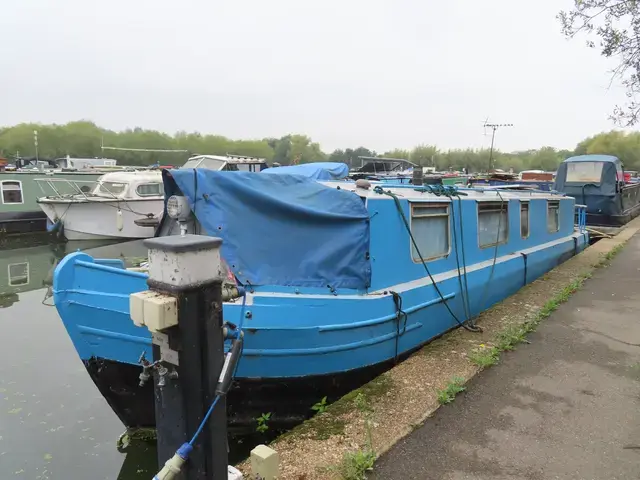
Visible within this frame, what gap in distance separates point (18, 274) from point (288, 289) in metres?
12.6

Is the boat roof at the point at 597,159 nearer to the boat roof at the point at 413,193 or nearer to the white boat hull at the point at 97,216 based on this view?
the boat roof at the point at 413,193

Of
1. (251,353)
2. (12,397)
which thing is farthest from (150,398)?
(12,397)

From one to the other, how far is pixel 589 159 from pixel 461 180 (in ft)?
23.6

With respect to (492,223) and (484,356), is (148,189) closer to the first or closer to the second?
(492,223)

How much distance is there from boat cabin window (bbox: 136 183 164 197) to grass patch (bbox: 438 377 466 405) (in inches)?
667

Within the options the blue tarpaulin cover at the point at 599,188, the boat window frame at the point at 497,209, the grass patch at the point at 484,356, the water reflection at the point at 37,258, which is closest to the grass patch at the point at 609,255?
the boat window frame at the point at 497,209

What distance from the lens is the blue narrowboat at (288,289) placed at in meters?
4.27

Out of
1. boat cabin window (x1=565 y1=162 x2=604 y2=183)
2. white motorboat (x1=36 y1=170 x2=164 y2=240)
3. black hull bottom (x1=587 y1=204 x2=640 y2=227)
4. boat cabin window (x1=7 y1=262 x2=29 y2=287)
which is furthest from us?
black hull bottom (x1=587 y1=204 x2=640 y2=227)

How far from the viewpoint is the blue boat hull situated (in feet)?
13.8

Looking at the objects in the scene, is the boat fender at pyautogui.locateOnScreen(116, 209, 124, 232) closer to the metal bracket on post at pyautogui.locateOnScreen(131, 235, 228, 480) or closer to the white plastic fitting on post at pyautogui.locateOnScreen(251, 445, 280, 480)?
the white plastic fitting on post at pyautogui.locateOnScreen(251, 445, 280, 480)

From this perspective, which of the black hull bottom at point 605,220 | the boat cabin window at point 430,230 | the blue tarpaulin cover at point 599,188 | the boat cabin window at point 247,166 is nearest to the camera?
the boat cabin window at point 430,230

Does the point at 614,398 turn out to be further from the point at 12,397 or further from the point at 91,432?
the point at 12,397

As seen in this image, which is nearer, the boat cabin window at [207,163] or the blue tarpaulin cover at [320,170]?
the blue tarpaulin cover at [320,170]

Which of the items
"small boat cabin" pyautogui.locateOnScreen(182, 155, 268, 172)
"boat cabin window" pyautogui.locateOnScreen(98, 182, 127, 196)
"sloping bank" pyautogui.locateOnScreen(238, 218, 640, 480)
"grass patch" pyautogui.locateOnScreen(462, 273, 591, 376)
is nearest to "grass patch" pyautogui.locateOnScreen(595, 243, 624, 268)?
"grass patch" pyautogui.locateOnScreen(462, 273, 591, 376)
